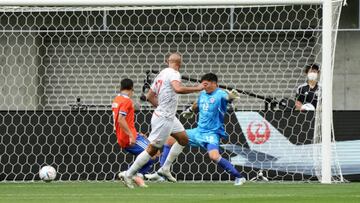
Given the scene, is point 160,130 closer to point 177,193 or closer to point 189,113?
point 189,113

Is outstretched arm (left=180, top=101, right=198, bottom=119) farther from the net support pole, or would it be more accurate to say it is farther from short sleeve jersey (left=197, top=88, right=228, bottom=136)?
the net support pole

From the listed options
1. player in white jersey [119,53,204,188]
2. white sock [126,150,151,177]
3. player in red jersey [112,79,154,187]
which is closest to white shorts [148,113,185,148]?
player in white jersey [119,53,204,188]

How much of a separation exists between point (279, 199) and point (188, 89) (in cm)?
322

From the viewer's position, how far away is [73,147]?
16859 mm

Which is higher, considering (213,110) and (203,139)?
(213,110)

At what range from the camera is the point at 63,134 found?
16859 millimetres

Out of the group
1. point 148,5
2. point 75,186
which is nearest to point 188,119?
point 148,5

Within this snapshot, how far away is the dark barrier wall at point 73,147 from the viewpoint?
1681 cm

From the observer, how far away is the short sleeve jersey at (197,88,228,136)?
15820mm

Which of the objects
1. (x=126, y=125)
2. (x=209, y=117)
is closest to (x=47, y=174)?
(x=126, y=125)

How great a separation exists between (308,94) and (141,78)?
5.54 m

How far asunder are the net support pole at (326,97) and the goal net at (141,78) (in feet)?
1.68

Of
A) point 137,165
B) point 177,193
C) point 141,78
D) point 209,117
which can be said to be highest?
point 141,78

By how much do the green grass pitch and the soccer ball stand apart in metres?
0.45
